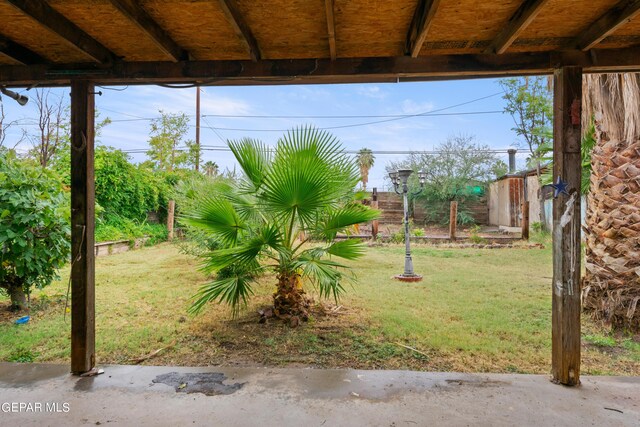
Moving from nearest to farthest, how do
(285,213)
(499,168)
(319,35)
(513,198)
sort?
(319,35), (285,213), (513,198), (499,168)

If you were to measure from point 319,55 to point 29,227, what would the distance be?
3.39 metres

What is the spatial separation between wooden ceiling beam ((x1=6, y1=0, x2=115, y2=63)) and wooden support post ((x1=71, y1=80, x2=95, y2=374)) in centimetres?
30

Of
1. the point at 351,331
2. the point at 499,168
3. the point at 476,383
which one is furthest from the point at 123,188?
the point at 499,168

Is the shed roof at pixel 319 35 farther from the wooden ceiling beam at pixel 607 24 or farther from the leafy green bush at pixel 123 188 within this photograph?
the leafy green bush at pixel 123 188

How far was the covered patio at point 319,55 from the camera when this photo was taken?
1.94 metres

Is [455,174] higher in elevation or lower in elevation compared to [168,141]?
lower

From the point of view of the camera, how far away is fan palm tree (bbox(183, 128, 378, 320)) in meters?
3.37

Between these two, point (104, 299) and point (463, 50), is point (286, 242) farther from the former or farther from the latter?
point (104, 299)

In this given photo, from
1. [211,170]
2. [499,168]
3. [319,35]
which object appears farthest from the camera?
[499,168]

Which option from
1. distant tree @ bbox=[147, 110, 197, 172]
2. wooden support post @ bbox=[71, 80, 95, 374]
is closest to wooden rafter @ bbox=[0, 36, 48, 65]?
wooden support post @ bbox=[71, 80, 95, 374]

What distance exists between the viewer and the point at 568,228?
7.90 ft

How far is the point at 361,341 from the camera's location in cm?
349

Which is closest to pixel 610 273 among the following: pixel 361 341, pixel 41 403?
pixel 361 341

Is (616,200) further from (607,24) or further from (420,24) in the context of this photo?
(420,24)
